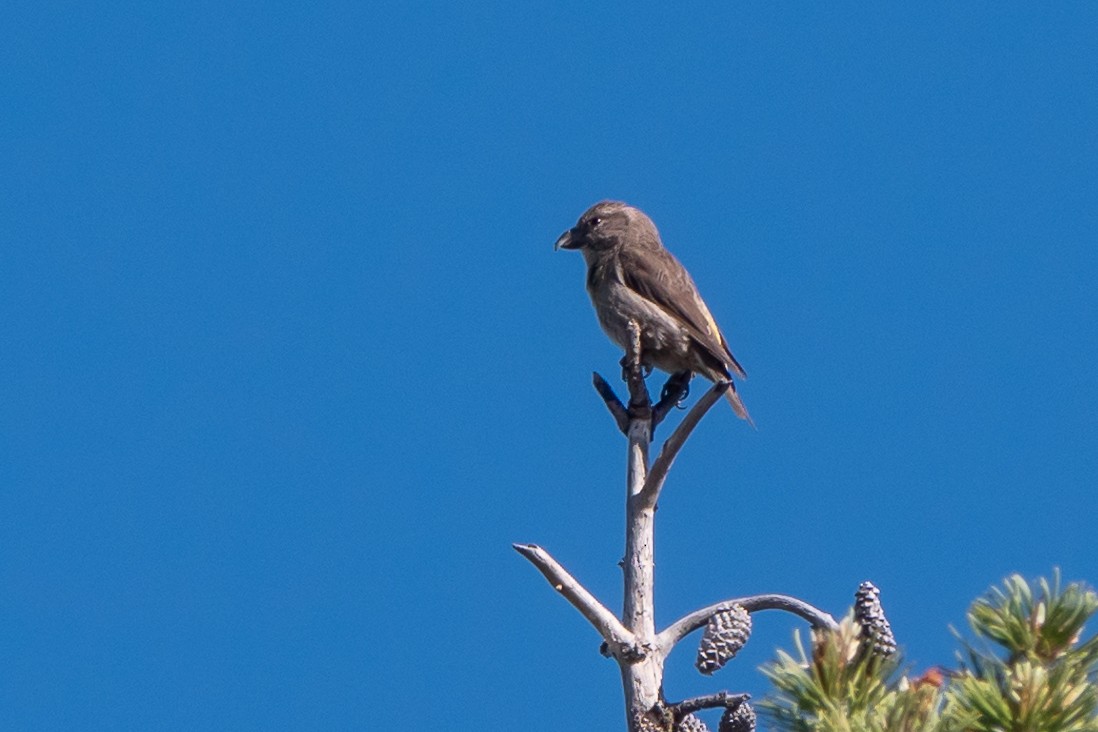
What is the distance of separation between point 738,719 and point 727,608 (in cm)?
40

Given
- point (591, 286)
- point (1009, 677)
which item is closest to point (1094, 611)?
point (1009, 677)

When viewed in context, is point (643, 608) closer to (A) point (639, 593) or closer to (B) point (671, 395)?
(A) point (639, 593)

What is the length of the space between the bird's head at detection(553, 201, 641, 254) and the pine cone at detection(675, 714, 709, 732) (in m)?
5.95

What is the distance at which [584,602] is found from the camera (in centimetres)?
478

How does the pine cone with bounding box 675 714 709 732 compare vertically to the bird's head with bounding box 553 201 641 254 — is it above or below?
below

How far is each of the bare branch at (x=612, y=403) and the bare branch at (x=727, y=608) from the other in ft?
3.71

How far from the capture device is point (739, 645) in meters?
4.54

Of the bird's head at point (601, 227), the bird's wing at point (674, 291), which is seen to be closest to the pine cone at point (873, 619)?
the bird's wing at point (674, 291)

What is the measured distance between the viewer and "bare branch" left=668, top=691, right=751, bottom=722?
428 centimetres

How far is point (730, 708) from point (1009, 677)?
1.29 metres

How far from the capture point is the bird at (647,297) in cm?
898

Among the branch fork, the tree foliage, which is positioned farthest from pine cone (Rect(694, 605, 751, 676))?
the tree foliage

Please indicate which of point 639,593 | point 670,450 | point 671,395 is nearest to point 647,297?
point 671,395

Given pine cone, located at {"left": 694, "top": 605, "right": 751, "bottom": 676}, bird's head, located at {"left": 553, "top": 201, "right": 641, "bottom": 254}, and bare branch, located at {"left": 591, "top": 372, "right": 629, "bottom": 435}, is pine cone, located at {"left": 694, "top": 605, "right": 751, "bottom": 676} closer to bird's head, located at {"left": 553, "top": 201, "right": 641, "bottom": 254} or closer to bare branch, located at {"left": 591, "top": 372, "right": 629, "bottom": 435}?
bare branch, located at {"left": 591, "top": 372, "right": 629, "bottom": 435}
